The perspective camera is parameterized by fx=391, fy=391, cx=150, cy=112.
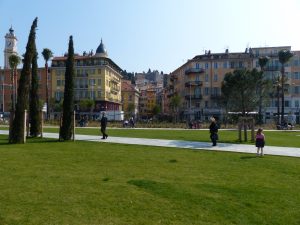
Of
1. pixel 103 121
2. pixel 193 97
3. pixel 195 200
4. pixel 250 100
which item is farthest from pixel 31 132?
pixel 193 97

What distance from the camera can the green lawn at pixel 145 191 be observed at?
23.2 ft

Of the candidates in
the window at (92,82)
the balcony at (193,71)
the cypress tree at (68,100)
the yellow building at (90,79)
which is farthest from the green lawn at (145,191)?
the window at (92,82)

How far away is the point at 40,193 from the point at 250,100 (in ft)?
94.4

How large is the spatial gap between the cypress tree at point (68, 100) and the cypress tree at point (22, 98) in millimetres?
2545

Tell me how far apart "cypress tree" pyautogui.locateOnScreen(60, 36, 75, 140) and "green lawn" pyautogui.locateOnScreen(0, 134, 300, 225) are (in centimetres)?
966

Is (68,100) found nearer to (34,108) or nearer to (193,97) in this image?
→ (34,108)

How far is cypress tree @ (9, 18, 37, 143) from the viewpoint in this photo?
2167 centimetres

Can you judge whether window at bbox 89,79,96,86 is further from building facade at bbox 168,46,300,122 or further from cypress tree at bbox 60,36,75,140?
cypress tree at bbox 60,36,75,140

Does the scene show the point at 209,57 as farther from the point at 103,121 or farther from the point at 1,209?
the point at 1,209

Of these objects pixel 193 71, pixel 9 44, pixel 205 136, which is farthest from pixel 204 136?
pixel 9 44

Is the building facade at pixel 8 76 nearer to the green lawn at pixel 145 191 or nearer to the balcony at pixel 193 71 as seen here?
the balcony at pixel 193 71

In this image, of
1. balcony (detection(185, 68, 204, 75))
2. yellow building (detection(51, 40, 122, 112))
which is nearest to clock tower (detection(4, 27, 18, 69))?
yellow building (detection(51, 40, 122, 112))

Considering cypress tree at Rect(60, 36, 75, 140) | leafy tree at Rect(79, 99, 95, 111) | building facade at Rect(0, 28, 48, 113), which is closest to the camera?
cypress tree at Rect(60, 36, 75, 140)

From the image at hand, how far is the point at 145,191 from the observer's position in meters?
→ 9.05
